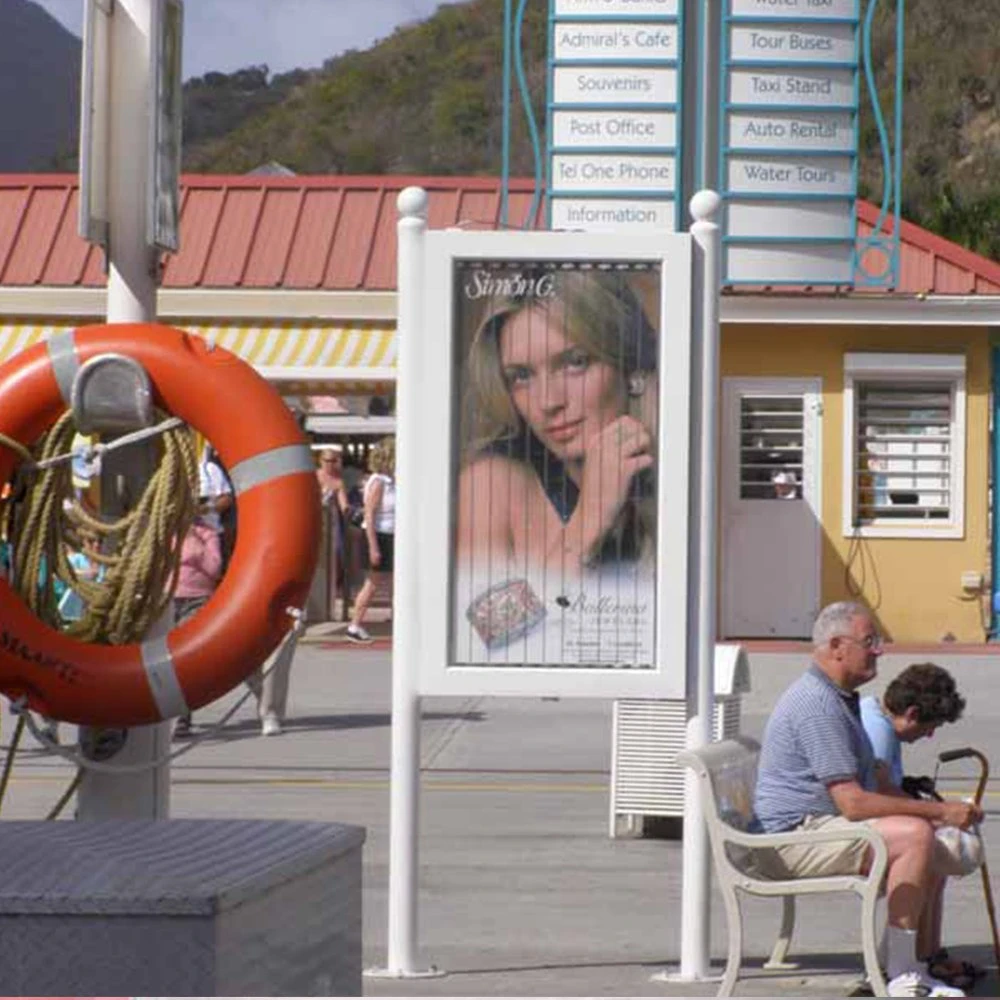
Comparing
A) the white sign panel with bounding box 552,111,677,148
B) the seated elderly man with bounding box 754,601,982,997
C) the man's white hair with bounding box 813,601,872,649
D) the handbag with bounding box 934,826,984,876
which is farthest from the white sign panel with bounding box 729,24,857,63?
the handbag with bounding box 934,826,984,876

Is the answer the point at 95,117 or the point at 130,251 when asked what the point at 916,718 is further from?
the point at 95,117

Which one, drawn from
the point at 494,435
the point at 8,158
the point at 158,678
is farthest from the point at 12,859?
the point at 494,435

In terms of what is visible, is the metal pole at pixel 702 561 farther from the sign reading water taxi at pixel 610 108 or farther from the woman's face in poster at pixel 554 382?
the sign reading water taxi at pixel 610 108

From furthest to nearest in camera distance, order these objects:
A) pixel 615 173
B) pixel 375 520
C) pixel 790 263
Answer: pixel 375 520
pixel 790 263
pixel 615 173

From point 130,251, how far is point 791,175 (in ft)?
30.4

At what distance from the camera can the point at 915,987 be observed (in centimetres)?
805

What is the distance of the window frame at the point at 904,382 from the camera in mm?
22234

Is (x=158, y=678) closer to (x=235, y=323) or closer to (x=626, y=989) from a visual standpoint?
(x=626, y=989)

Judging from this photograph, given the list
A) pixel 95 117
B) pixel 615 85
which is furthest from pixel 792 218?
pixel 95 117

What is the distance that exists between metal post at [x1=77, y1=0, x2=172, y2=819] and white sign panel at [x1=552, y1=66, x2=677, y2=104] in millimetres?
7204

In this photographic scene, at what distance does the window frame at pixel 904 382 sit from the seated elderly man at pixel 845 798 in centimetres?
1416

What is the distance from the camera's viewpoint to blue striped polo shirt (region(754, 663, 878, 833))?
8.05 m

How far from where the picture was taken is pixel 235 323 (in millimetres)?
23234

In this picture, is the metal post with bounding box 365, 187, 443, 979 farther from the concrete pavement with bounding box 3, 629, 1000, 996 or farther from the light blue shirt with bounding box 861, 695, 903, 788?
the light blue shirt with bounding box 861, 695, 903, 788
